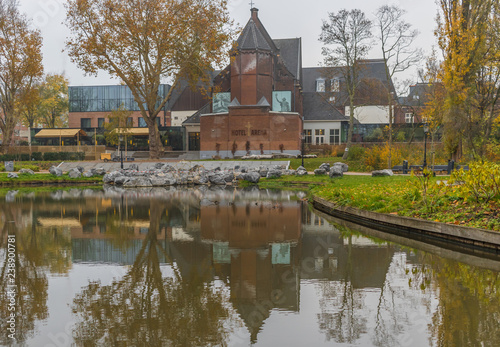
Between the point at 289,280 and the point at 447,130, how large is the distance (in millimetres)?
22470

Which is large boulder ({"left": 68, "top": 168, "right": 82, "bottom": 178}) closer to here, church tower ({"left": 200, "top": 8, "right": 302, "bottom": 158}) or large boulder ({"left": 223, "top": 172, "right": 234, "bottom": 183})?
large boulder ({"left": 223, "top": 172, "right": 234, "bottom": 183})

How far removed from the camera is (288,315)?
523cm

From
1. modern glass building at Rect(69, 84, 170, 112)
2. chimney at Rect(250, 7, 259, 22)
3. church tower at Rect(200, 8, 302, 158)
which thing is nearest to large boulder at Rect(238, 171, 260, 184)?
church tower at Rect(200, 8, 302, 158)

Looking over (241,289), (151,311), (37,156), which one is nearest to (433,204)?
(241,289)

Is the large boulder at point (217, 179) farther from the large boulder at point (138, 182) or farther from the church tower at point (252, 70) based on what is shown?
the church tower at point (252, 70)

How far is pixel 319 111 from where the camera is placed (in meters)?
58.7

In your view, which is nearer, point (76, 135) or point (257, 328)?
point (257, 328)

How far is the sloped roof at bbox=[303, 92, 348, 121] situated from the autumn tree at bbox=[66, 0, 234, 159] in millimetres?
22738

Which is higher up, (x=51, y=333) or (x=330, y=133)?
(x=330, y=133)

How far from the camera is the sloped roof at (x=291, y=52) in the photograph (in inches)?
2325

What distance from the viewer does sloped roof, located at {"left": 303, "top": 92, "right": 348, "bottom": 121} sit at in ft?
188

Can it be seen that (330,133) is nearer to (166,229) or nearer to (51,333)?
(166,229)

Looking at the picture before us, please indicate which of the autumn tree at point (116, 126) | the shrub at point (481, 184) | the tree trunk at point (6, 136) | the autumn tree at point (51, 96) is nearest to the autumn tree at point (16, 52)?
the tree trunk at point (6, 136)

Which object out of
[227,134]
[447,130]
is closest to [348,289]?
[447,130]
